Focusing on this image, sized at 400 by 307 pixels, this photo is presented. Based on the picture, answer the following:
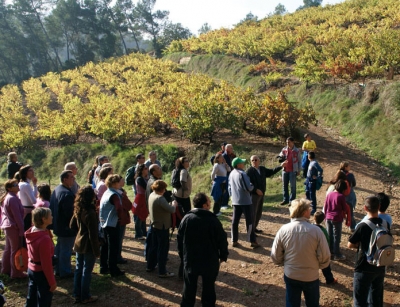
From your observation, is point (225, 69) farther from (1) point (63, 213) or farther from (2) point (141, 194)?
(1) point (63, 213)

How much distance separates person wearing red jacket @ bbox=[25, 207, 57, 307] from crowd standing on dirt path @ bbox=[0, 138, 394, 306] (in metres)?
0.01

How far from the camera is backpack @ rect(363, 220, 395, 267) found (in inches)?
156

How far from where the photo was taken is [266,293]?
17.4 feet

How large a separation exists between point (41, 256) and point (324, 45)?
69.0 feet

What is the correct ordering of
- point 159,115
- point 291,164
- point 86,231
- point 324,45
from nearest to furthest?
point 86,231 < point 291,164 < point 159,115 < point 324,45

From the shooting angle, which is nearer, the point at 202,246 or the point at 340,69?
the point at 202,246

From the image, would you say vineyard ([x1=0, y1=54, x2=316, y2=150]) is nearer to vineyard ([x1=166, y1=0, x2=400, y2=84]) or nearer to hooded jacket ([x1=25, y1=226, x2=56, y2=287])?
vineyard ([x1=166, y1=0, x2=400, y2=84])

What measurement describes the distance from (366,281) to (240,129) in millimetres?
9648

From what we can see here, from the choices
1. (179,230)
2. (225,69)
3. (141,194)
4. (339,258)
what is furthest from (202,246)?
(225,69)

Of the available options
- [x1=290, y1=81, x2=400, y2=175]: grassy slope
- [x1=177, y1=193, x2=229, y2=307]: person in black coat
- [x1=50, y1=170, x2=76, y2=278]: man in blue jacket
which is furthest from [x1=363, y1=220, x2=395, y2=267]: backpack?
[x1=290, y1=81, x2=400, y2=175]: grassy slope

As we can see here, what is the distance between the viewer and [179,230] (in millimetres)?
4445

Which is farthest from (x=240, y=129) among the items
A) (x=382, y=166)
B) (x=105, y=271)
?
(x=105, y=271)

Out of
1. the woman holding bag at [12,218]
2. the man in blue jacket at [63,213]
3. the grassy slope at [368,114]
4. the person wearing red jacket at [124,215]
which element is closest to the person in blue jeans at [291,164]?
the grassy slope at [368,114]

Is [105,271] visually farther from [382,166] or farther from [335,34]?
[335,34]
